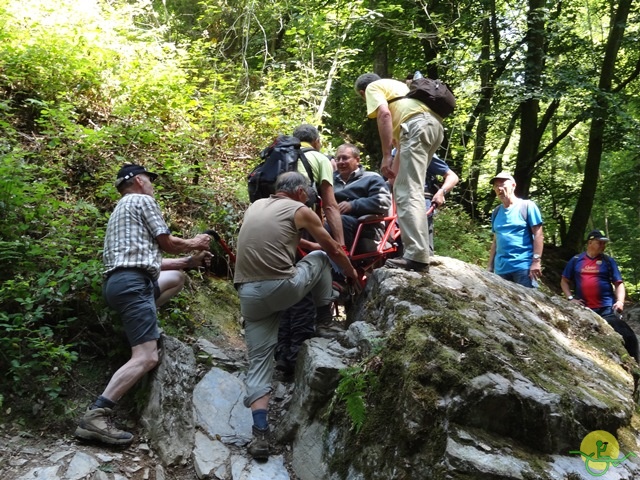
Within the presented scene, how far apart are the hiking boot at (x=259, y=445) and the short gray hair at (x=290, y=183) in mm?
1966

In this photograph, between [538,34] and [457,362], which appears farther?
[538,34]

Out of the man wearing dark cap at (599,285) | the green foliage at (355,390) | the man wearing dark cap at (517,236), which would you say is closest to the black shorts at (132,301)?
the green foliage at (355,390)

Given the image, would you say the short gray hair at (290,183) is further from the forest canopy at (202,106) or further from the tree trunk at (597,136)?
the tree trunk at (597,136)

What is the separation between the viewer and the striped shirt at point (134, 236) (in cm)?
400

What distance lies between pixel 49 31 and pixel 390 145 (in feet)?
20.6

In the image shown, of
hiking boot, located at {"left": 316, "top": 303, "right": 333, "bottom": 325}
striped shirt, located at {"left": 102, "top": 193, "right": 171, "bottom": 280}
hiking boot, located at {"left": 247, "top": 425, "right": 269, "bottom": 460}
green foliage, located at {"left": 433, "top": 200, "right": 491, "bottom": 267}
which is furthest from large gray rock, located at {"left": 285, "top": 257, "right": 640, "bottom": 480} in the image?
green foliage, located at {"left": 433, "top": 200, "right": 491, "bottom": 267}

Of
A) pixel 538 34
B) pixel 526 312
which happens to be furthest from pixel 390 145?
pixel 538 34

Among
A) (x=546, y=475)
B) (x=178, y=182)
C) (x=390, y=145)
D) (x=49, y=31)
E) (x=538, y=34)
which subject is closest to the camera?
(x=546, y=475)

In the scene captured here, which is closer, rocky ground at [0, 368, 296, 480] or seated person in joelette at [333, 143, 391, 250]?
rocky ground at [0, 368, 296, 480]

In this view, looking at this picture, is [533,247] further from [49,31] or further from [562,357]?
[49,31]

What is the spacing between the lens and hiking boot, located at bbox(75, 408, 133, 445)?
3686mm

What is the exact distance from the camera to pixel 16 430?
378 centimetres

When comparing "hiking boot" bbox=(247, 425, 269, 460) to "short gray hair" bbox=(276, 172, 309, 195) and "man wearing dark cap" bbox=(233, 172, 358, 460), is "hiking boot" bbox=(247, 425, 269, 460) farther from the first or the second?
"short gray hair" bbox=(276, 172, 309, 195)

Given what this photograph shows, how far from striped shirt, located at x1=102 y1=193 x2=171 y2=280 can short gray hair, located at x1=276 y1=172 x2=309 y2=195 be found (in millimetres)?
1051
